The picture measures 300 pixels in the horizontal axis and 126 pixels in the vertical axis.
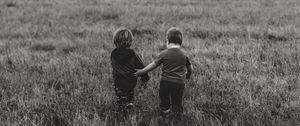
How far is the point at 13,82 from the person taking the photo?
14.9 feet

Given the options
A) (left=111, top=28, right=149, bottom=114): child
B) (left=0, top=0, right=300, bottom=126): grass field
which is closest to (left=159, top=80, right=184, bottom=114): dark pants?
(left=0, top=0, right=300, bottom=126): grass field

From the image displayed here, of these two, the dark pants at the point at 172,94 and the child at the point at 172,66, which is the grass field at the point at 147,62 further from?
the child at the point at 172,66

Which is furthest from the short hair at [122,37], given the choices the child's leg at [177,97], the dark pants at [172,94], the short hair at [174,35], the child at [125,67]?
the child's leg at [177,97]

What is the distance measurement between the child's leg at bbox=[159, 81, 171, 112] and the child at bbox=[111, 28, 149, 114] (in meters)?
0.26

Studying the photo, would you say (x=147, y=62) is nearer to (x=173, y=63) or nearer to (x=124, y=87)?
(x=124, y=87)

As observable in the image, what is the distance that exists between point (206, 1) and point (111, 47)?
782 cm

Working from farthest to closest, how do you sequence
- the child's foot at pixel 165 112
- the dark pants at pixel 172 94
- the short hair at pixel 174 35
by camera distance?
the child's foot at pixel 165 112 → the dark pants at pixel 172 94 → the short hair at pixel 174 35

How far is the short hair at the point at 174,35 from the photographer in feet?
10.5

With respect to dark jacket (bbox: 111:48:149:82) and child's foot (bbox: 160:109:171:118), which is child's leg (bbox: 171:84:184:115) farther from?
dark jacket (bbox: 111:48:149:82)

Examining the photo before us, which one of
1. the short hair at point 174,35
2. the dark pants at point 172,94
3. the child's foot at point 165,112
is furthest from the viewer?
the child's foot at point 165,112

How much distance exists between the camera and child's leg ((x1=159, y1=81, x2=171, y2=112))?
10.9 feet

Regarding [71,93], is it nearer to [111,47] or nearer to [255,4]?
[111,47]

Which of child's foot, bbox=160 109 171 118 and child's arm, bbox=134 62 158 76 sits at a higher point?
child's arm, bbox=134 62 158 76

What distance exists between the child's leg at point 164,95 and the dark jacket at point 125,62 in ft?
0.86
